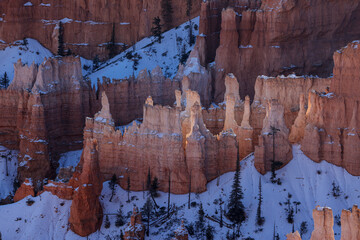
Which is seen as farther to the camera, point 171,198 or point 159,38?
point 159,38

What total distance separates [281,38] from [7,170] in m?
28.5

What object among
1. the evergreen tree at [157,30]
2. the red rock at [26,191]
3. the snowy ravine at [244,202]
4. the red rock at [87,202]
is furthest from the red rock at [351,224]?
the evergreen tree at [157,30]

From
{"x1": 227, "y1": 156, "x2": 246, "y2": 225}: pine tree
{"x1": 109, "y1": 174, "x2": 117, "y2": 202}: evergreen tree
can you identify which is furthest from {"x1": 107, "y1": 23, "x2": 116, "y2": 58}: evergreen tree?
{"x1": 227, "y1": 156, "x2": 246, "y2": 225}: pine tree

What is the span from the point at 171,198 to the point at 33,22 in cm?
4602

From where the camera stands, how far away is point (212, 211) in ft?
176

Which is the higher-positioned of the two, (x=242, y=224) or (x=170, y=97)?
(x=170, y=97)

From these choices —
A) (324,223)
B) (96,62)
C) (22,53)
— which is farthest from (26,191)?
(22,53)

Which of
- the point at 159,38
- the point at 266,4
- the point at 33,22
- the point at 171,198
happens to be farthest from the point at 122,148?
the point at 33,22

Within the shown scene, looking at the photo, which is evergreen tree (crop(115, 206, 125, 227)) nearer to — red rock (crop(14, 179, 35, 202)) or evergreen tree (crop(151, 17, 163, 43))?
red rock (crop(14, 179, 35, 202))

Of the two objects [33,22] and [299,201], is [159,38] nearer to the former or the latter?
[33,22]

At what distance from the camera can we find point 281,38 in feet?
233

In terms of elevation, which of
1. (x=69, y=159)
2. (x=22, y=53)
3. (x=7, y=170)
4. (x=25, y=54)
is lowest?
(x=7, y=170)

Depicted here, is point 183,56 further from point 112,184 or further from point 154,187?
point 154,187

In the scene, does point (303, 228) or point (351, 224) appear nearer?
point (351, 224)
